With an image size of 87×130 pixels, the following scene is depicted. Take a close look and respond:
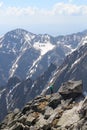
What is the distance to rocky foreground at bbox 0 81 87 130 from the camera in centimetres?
5017

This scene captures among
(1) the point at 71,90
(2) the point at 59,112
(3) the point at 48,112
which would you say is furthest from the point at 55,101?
(2) the point at 59,112

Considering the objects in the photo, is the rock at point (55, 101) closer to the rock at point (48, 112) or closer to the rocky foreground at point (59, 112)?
the rocky foreground at point (59, 112)

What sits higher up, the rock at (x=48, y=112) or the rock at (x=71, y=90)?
the rock at (x=71, y=90)

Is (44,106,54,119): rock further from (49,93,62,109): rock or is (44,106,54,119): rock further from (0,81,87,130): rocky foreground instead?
(49,93,62,109): rock

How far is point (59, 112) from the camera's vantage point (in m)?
57.3

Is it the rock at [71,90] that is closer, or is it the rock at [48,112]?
the rock at [48,112]

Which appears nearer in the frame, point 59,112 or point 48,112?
point 59,112

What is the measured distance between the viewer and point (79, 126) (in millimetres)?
44562

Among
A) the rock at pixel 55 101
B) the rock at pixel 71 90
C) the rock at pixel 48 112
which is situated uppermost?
the rock at pixel 71 90

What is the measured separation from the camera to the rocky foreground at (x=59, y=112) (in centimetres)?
5017

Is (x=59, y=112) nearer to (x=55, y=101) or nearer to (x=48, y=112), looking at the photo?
(x=48, y=112)

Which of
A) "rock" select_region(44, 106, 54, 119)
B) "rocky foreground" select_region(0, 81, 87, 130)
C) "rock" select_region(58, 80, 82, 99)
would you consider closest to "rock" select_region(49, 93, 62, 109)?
"rocky foreground" select_region(0, 81, 87, 130)

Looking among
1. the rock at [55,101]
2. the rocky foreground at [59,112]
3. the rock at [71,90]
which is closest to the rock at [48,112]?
the rocky foreground at [59,112]

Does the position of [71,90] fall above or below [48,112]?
above
